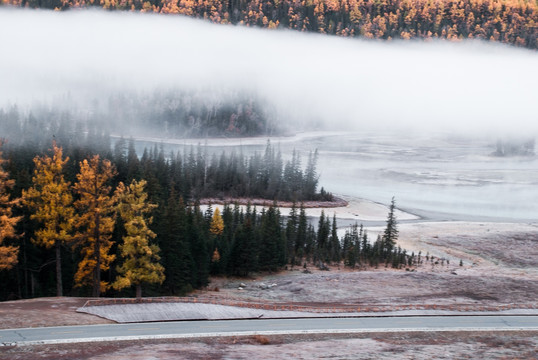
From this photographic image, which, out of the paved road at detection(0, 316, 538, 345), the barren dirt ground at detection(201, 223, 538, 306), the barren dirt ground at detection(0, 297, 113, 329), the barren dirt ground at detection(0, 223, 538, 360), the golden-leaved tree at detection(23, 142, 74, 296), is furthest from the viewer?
the barren dirt ground at detection(201, 223, 538, 306)

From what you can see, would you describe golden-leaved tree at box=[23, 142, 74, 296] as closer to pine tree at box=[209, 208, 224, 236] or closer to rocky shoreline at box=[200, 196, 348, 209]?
pine tree at box=[209, 208, 224, 236]

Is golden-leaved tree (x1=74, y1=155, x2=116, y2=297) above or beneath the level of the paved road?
above

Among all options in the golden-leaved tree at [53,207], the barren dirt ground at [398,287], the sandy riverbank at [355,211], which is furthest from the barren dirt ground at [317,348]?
the sandy riverbank at [355,211]

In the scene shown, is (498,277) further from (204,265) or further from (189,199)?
(189,199)

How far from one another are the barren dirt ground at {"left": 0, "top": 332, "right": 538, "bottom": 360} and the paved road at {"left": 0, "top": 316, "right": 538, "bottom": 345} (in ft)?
3.74

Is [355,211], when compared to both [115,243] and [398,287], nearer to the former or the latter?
[398,287]

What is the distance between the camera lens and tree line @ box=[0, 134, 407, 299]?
150 ft

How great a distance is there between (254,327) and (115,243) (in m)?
23.5

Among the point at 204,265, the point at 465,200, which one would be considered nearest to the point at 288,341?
the point at 204,265

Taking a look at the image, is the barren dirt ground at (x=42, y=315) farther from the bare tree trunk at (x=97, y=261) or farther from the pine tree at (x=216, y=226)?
the pine tree at (x=216, y=226)

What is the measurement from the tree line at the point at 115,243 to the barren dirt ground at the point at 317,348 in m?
13.7

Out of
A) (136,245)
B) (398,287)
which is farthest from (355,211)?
(136,245)

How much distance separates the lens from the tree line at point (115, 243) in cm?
4578

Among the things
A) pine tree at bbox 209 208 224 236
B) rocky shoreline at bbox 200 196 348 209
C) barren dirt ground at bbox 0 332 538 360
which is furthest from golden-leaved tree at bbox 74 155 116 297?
rocky shoreline at bbox 200 196 348 209
